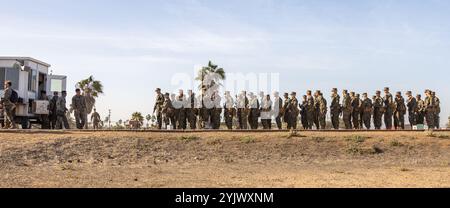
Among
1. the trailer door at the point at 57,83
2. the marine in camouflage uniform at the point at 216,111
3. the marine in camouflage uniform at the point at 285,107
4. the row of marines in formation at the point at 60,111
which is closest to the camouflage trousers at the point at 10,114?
the row of marines in formation at the point at 60,111

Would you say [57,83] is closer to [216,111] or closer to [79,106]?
[79,106]

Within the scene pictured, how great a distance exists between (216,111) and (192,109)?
1168 millimetres

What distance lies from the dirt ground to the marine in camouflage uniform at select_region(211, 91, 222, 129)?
16.1ft

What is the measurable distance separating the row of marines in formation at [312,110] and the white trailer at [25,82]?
5.48 meters

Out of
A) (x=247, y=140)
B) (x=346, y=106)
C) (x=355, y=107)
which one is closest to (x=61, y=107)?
(x=247, y=140)

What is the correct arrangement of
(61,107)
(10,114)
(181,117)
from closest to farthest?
1. (10,114)
2. (61,107)
3. (181,117)

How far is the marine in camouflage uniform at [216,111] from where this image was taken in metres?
23.8

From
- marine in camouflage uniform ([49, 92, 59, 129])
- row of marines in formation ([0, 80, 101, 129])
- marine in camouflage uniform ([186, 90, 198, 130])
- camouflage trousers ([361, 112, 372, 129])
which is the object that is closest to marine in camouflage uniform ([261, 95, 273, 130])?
marine in camouflage uniform ([186, 90, 198, 130])

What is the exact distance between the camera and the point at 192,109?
925 inches

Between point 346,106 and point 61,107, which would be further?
point 346,106

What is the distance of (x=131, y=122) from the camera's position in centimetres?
3388
